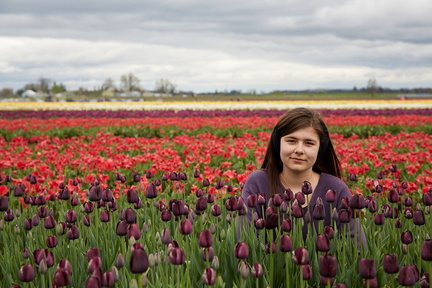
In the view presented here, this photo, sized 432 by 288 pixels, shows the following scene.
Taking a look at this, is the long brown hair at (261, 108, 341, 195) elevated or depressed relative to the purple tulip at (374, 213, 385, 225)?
elevated

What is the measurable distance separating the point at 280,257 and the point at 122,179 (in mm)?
2230

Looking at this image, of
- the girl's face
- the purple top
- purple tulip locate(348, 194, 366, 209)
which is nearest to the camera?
purple tulip locate(348, 194, 366, 209)

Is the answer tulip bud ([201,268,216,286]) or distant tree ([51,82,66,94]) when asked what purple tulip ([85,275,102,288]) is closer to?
tulip bud ([201,268,216,286])

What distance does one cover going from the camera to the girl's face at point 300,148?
346cm

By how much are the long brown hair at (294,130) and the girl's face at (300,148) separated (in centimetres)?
4

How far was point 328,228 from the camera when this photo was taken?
2.55 meters

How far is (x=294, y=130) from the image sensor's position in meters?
3.53

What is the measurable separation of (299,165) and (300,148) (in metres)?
0.12

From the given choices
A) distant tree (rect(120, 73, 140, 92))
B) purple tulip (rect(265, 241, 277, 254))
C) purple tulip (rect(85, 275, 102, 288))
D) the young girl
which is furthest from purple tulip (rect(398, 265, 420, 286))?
distant tree (rect(120, 73, 140, 92))

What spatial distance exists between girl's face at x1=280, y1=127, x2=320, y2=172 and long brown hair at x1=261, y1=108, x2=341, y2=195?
42mm

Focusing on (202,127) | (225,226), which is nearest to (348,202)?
(225,226)

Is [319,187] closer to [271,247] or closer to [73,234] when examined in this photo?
[271,247]

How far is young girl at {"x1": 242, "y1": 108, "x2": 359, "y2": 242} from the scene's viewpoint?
3490mm

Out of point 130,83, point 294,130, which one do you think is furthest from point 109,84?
point 294,130
